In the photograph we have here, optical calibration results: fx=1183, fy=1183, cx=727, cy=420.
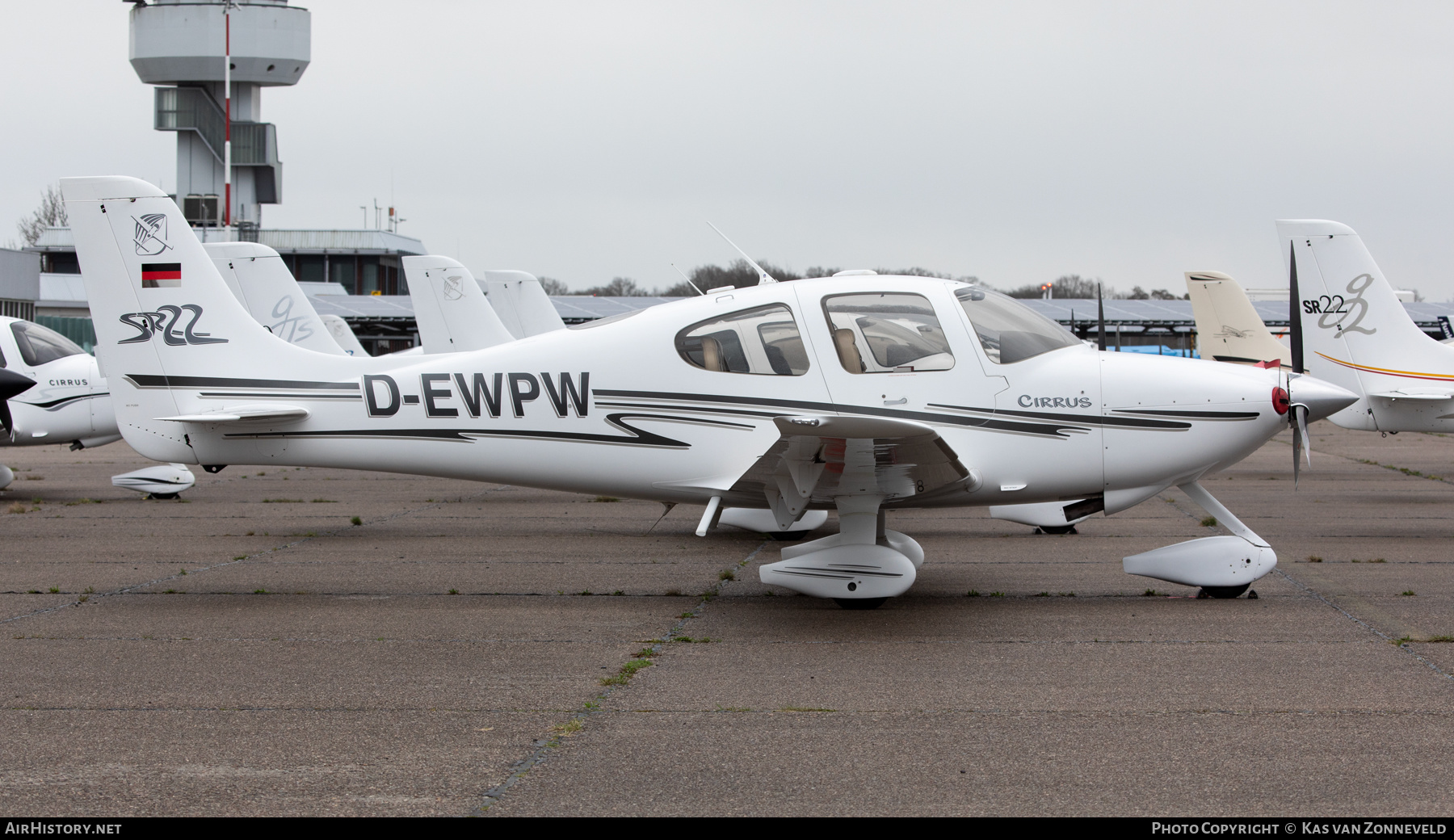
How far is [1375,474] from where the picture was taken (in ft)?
54.9

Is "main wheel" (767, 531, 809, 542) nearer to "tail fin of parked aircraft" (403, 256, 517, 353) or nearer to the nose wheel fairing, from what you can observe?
the nose wheel fairing

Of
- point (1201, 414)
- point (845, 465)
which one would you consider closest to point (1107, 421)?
point (1201, 414)

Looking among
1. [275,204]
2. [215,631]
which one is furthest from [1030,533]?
[275,204]

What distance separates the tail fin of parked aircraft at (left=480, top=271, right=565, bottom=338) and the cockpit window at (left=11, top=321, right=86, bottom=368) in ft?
25.7

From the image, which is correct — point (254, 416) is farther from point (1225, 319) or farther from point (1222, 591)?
point (1225, 319)

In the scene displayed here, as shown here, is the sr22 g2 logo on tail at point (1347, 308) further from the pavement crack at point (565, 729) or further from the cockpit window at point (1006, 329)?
the pavement crack at point (565, 729)

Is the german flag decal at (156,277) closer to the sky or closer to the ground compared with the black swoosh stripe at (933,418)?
closer to the sky

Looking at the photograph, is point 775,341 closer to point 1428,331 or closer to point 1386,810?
point 1386,810

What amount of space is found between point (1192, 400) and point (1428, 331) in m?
40.6

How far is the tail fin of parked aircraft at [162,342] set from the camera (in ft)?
26.8

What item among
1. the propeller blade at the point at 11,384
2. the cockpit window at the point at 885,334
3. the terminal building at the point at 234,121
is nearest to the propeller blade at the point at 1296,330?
the cockpit window at the point at 885,334

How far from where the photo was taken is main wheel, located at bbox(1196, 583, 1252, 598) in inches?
299

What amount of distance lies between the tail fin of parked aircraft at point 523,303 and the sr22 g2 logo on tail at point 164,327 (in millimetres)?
12522

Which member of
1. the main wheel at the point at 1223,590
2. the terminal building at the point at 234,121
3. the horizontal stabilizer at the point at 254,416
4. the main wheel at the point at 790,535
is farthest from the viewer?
the terminal building at the point at 234,121
